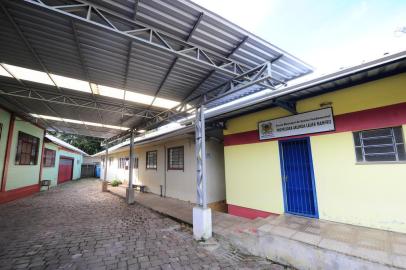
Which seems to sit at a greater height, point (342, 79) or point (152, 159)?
point (342, 79)

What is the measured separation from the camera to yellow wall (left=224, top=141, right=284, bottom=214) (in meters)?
5.48

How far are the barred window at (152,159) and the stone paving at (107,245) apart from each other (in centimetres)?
493

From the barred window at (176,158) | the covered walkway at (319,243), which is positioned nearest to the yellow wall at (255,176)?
the covered walkway at (319,243)

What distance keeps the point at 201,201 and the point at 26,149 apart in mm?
11242

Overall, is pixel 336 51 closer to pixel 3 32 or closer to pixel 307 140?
pixel 307 140

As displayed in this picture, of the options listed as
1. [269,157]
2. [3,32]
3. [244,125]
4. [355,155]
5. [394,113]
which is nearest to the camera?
[3,32]

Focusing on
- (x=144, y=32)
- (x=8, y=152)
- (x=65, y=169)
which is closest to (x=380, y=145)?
(x=144, y=32)

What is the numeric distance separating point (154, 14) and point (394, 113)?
15.3 feet

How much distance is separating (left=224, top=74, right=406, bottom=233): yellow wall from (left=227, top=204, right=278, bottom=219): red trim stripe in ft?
0.41

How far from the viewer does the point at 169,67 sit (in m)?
4.51

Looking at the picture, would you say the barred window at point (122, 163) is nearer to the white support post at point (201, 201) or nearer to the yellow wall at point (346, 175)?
the white support post at point (201, 201)

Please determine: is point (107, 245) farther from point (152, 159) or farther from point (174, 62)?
point (152, 159)

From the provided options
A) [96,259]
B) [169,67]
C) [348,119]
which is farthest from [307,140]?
[96,259]

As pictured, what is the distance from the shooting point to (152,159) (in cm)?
1214
